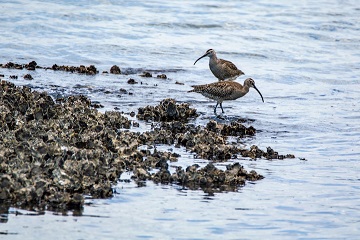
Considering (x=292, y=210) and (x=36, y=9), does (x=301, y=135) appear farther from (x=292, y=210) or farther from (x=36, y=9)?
(x=36, y=9)

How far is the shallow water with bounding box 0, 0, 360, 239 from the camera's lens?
31.1 feet

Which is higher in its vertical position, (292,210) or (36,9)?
(36,9)

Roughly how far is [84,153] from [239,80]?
12.6 metres

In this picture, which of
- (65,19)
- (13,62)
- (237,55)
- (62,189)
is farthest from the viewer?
(65,19)

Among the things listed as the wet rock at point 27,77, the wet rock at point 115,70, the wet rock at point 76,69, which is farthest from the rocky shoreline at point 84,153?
the wet rock at point 115,70

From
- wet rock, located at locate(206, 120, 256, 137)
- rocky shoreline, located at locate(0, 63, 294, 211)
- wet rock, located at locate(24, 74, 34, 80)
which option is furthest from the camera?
wet rock, located at locate(24, 74, 34, 80)

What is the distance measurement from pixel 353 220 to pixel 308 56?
16231mm

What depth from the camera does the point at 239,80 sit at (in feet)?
74.6

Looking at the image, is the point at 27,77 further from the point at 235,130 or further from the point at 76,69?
the point at 235,130

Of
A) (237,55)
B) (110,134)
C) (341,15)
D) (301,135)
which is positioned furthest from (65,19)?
(110,134)

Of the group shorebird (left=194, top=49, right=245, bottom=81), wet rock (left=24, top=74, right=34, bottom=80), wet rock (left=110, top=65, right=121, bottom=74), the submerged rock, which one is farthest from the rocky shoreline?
shorebird (left=194, top=49, right=245, bottom=81)

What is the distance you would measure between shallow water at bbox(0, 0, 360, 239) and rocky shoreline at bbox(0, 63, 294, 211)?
0.26m

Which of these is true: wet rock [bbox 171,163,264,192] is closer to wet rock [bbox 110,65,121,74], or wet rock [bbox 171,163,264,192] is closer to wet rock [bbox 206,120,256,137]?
wet rock [bbox 206,120,256,137]

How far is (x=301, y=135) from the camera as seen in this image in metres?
15.3
